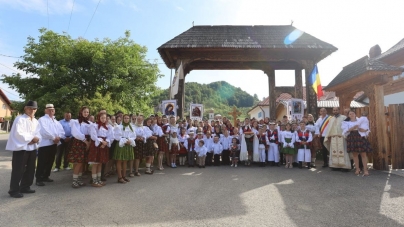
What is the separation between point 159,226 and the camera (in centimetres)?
363

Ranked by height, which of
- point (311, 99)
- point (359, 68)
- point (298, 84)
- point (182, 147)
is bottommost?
point (182, 147)

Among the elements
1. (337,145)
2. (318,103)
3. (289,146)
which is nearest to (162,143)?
(289,146)

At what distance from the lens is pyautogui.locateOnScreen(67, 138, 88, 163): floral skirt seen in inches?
228

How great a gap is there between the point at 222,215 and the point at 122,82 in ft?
51.0

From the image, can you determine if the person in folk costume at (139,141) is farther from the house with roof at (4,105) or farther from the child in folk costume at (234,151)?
the house with roof at (4,105)

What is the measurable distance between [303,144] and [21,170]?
8.47 meters

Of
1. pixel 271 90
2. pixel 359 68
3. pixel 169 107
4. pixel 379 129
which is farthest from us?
pixel 271 90

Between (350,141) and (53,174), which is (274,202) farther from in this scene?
(53,174)

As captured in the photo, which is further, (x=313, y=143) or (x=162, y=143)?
(x=313, y=143)

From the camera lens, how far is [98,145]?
600cm

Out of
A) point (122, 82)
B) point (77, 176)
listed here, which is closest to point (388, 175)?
point (77, 176)

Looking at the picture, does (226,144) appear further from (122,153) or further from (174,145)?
(122,153)

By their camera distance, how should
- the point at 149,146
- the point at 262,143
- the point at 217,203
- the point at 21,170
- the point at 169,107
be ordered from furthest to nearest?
the point at 169,107 → the point at 262,143 → the point at 149,146 → the point at 21,170 → the point at 217,203

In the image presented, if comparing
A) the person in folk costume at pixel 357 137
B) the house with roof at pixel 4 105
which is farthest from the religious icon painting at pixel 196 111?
the house with roof at pixel 4 105
